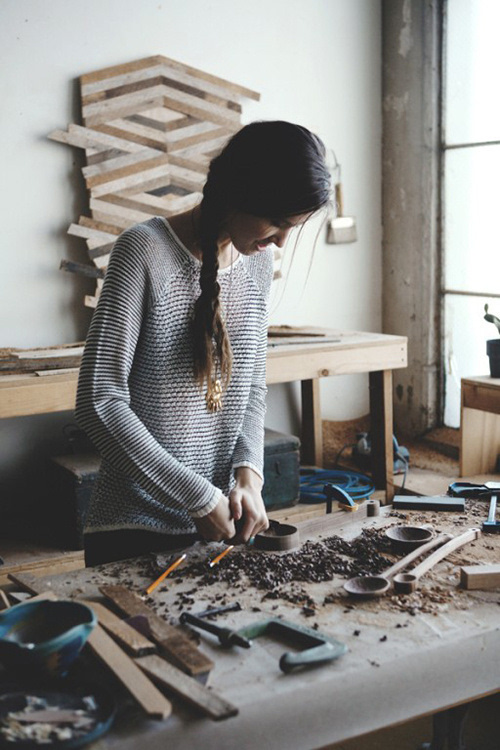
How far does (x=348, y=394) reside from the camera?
450 centimetres

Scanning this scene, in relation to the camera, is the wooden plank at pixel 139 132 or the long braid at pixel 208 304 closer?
the long braid at pixel 208 304

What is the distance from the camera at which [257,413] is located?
186 cm

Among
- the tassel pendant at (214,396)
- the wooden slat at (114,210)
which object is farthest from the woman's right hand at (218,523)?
the wooden slat at (114,210)

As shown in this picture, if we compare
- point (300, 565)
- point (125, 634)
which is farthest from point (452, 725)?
point (125, 634)

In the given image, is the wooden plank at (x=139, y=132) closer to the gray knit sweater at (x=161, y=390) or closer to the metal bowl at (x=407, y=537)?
the gray knit sweater at (x=161, y=390)

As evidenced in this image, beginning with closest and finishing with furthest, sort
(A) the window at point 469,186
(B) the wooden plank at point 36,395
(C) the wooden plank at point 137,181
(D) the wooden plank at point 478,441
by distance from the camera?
(B) the wooden plank at point 36,395
(C) the wooden plank at point 137,181
(D) the wooden plank at point 478,441
(A) the window at point 469,186

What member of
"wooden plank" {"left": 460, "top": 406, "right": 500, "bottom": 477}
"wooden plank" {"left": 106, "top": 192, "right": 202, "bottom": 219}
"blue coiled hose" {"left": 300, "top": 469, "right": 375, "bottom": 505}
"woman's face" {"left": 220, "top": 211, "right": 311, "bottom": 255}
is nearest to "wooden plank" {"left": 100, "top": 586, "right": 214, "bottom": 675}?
"woman's face" {"left": 220, "top": 211, "right": 311, "bottom": 255}

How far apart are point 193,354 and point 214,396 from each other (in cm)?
12

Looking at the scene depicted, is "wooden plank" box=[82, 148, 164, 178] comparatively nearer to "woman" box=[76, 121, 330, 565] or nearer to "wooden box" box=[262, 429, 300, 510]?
"wooden box" box=[262, 429, 300, 510]

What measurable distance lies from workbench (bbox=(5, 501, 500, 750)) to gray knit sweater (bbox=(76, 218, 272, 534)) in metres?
0.17

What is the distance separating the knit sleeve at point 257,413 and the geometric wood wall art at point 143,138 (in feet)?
5.97

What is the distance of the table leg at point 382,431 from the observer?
12.2 ft

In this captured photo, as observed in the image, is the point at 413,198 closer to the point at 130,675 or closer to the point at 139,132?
the point at 139,132

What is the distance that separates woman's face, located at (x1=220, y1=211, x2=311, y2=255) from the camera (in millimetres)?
1546
